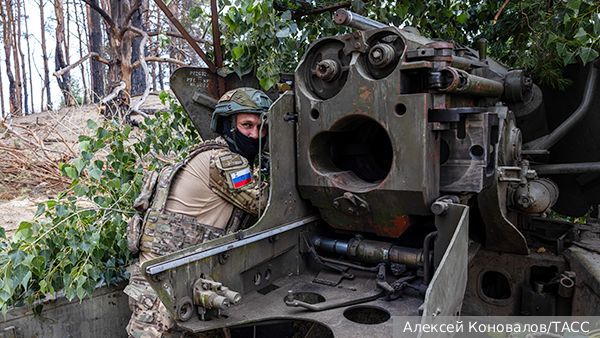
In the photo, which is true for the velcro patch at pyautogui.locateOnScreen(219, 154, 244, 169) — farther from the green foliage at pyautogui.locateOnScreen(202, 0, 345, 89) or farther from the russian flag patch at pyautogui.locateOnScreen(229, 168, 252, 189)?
the green foliage at pyautogui.locateOnScreen(202, 0, 345, 89)

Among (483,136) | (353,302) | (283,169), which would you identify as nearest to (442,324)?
(353,302)

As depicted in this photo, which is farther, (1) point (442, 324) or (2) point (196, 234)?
(2) point (196, 234)

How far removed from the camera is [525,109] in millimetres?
4113

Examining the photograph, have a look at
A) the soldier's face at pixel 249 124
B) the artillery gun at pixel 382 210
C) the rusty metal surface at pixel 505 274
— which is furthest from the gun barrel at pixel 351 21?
the rusty metal surface at pixel 505 274

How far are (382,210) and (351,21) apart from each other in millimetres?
1287

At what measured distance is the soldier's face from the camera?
3311mm

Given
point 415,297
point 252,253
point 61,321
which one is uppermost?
point 252,253

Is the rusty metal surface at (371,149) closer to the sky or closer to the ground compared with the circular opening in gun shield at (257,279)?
closer to the sky

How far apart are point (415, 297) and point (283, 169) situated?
4.15 feet

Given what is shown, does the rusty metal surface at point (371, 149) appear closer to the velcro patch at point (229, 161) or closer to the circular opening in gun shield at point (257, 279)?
the velcro patch at point (229, 161)

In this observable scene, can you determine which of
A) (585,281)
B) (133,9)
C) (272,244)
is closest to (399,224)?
(272,244)

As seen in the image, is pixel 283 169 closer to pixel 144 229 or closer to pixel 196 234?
pixel 196 234

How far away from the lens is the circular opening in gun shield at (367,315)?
9.14 feet

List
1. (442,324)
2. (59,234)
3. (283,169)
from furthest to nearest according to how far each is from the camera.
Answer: (59,234) → (283,169) → (442,324)
